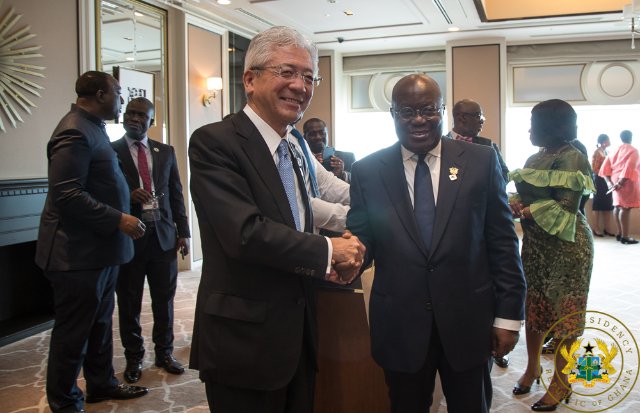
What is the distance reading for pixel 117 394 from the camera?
9.98 ft

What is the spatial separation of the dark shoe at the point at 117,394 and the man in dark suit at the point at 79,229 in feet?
0.82

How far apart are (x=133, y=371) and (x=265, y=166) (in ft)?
8.20

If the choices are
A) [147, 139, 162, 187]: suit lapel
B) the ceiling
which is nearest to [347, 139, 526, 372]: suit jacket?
[147, 139, 162, 187]: suit lapel

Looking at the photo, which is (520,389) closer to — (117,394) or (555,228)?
(555,228)

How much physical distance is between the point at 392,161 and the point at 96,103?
1.80m

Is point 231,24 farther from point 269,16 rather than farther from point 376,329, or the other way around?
point 376,329

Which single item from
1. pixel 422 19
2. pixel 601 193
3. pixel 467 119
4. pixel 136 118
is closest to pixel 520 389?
pixel 467 119

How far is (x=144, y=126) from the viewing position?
345cm

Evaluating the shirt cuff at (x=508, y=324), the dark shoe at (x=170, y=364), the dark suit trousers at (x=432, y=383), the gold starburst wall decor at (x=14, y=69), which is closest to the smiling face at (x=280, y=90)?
the dark suit trousers at (x=432, y=383)

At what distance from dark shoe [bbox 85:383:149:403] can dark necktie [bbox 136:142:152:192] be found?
126cm

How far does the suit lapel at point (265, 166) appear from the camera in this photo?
4.61 feet

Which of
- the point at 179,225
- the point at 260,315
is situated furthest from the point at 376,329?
the point at 179,225

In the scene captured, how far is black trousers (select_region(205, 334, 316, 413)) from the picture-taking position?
142 cm

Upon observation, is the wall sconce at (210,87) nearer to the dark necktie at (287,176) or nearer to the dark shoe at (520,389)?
the dark shoe at (520,389)
